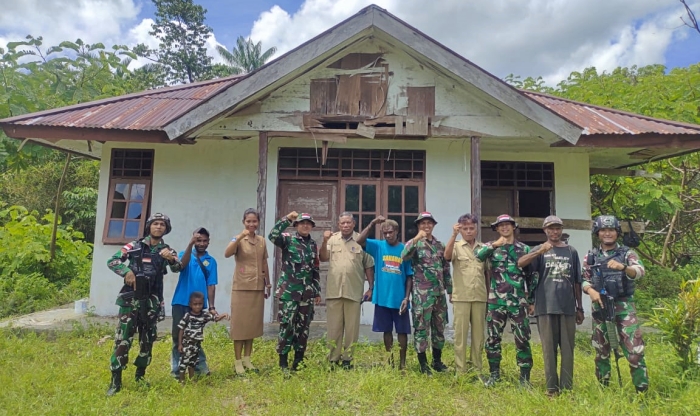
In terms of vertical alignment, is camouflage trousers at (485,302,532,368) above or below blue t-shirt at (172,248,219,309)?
below

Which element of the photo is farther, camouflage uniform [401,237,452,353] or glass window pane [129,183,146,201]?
glass window pane [129,183,146,201]

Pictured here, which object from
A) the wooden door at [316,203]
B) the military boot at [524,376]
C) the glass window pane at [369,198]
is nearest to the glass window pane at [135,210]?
the wooden door at [316,203]

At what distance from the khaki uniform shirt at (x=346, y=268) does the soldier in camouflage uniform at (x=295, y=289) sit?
201 mm

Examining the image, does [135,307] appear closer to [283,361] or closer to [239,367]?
[239,367]

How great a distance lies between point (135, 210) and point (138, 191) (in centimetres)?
29

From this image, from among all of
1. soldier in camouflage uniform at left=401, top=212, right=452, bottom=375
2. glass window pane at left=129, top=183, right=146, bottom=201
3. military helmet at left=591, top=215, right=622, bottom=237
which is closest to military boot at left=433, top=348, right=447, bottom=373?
soldier in camouflage uniform at left=401, top=212, right=452, bottom=375

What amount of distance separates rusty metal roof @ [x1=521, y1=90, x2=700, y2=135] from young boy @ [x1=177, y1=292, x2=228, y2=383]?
177 inches

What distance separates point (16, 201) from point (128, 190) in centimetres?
1060

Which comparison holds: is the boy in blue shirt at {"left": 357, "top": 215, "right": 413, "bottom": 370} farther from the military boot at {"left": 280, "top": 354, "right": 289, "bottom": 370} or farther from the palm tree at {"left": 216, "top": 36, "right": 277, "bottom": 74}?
the palm tree at {"left": 216, "top": 36, "right": 277, "bottom": 74}

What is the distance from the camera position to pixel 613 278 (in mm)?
3439

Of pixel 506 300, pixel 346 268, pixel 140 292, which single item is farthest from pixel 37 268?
pixel 506 300

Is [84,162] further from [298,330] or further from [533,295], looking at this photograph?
[533,295]

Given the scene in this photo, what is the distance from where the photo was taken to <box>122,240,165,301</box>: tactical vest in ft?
11.8

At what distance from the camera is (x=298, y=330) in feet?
13.3
